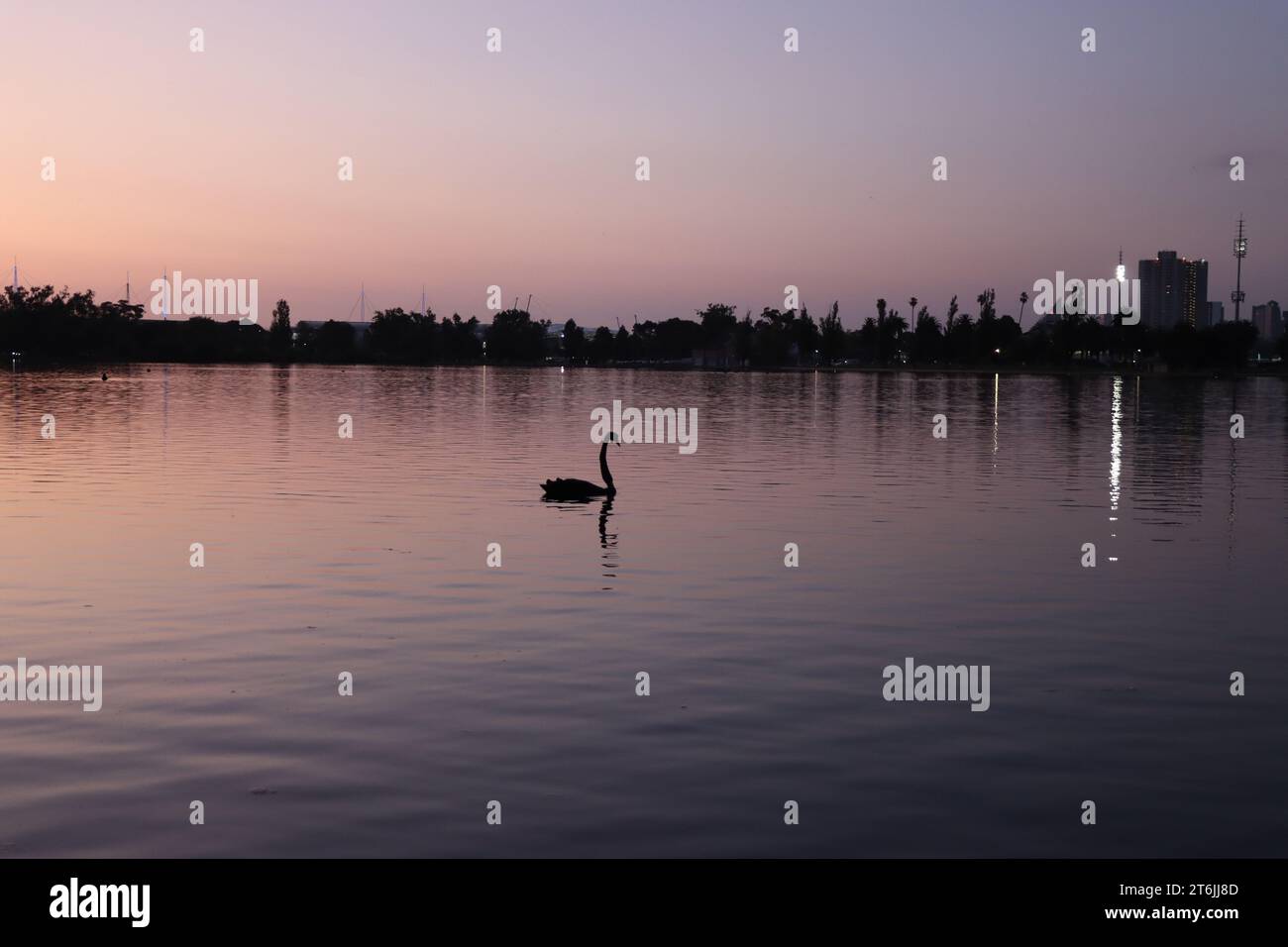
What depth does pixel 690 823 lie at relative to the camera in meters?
11.3

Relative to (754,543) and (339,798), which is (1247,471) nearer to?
(754,543)

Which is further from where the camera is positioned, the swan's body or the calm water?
the swan's body

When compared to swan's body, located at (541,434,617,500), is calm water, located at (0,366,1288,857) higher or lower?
lower

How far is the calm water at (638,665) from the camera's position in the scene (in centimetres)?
1141

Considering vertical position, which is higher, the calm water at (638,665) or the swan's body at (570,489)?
the swan's body at (570,489)

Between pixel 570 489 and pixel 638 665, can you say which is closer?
pixel 638 665

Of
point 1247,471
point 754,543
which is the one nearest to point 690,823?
point 754,543

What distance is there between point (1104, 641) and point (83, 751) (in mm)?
13299

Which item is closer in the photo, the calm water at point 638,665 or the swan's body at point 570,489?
A: the calm water at point 638,665

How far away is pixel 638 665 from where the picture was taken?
17203 millimetres

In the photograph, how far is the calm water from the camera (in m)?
11.4

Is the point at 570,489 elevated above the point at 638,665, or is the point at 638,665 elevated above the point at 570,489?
the point at 570,489

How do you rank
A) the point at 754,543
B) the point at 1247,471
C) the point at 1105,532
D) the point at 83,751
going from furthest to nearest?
the point at 1247,471 < the point at 1105,532 < the point at 754,543 < the point at 83,751
